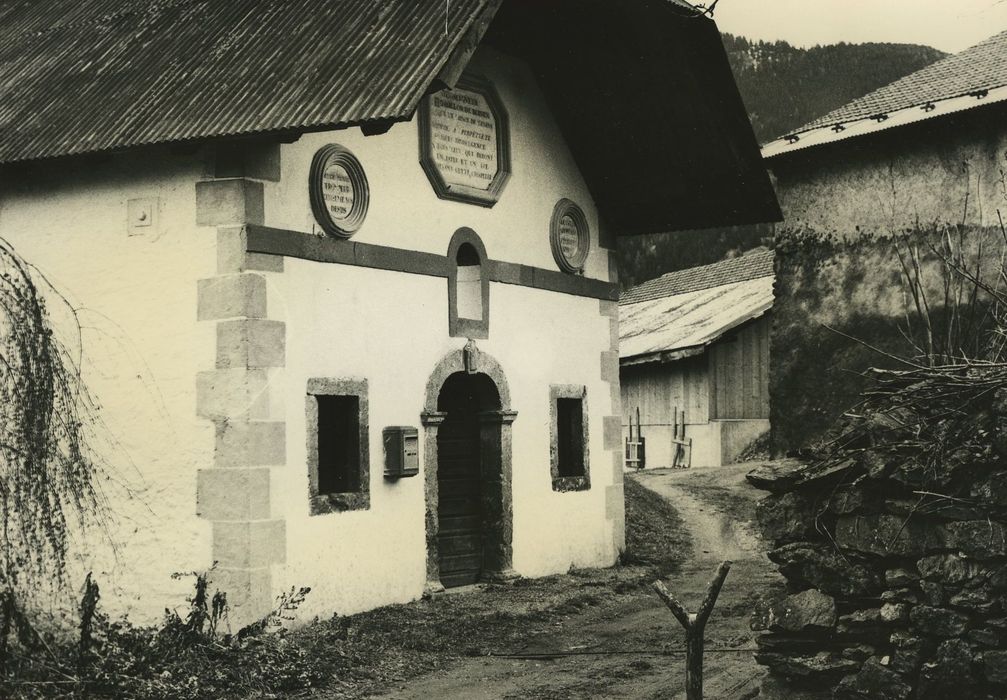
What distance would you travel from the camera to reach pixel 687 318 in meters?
25.2

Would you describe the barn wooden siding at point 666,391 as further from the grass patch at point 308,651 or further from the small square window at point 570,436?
the grass patch at point 308,651

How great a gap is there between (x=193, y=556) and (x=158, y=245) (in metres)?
2.25

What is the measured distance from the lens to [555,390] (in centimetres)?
1297

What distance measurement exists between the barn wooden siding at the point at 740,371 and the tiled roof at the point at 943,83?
8.63 metres

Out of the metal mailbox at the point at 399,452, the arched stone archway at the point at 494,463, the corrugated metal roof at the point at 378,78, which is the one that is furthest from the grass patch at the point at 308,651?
the corrugated metal roof at the point at 378,78

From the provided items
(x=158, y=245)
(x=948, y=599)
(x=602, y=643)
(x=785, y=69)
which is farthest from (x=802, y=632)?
(x=785, y=69)

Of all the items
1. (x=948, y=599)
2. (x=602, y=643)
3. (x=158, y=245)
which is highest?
(x=158, y=245)

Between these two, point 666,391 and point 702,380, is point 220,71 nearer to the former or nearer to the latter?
point 702,380

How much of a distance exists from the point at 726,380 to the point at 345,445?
1281cm

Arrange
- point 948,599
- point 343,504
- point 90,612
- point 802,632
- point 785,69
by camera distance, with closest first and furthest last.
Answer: point 948,599, point 802,632, point 90,612, point 343,504, point 785,69

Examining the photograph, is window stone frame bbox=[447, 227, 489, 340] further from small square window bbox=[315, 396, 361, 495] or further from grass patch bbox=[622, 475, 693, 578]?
grass patch bbox=[622, 475, 693, 578]

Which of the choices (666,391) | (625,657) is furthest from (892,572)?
(666,391)

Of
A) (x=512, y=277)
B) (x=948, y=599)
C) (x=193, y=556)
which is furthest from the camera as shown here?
(x=512, y=277)

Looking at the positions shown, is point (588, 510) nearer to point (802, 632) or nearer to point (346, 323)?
point (346, 323)
